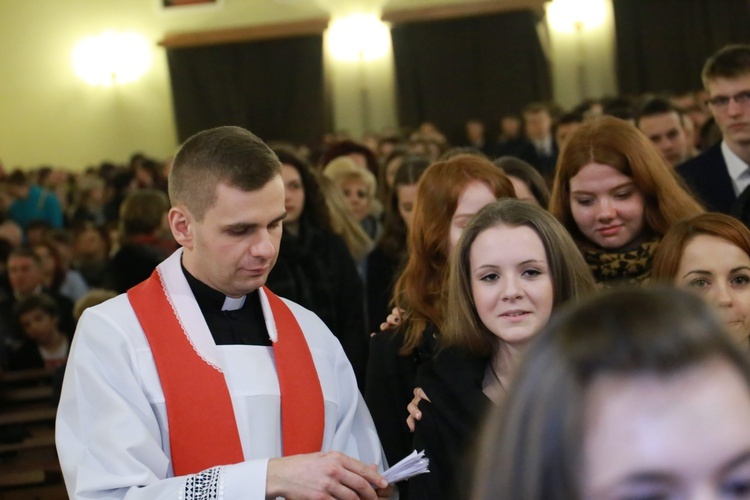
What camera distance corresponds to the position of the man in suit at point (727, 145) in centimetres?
450

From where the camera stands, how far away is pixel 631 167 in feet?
12.0

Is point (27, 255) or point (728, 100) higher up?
point (728, 100)

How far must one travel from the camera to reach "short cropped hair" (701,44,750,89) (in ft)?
15.1

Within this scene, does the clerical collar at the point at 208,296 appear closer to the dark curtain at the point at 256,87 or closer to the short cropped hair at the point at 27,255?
the short cropped hair at the point at 27,255

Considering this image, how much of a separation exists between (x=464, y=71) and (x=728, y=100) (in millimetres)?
13009

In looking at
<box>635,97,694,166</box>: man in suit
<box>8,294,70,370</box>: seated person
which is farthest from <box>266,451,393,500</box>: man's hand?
<box>8,294,70,370</box>: seated person

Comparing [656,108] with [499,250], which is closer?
[499,250]

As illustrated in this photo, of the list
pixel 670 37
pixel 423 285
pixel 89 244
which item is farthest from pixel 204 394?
pixel 670 37

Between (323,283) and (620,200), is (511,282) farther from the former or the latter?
(323,283)

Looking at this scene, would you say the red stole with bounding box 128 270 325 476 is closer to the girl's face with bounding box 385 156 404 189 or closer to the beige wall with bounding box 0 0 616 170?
the girl's face with bounding box 385 156 404 189

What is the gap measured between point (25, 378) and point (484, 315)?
186 inches

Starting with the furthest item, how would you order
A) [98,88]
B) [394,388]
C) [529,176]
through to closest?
[98,88] → [529,176] → [394,388]

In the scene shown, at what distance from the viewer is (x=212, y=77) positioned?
1750 centimetres

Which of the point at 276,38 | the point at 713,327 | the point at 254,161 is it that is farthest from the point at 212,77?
the point at 713,327
